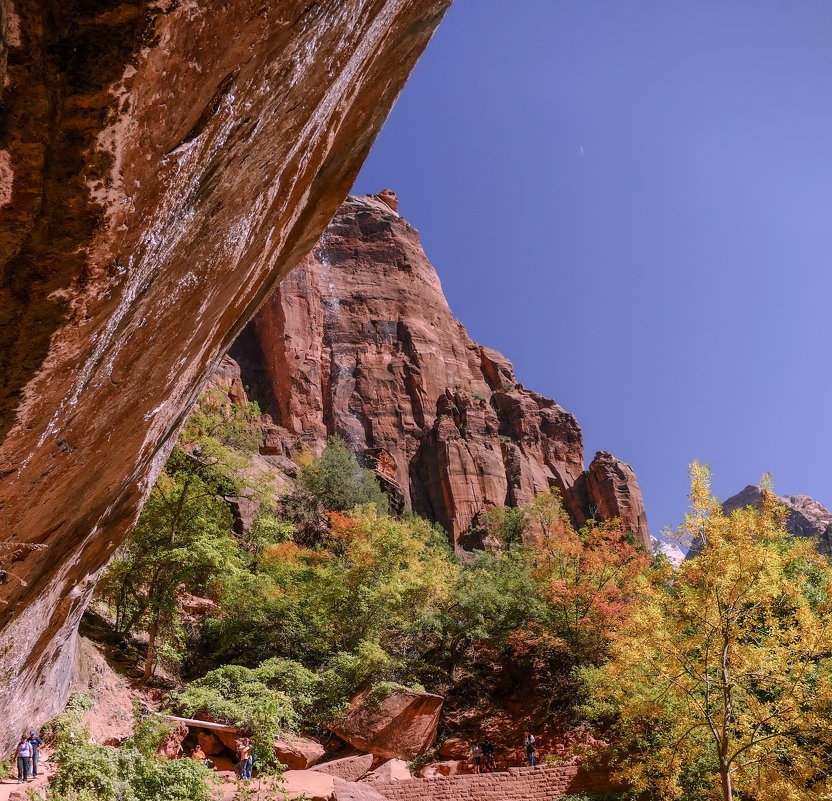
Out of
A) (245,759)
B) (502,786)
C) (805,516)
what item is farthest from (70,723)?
(805,516)

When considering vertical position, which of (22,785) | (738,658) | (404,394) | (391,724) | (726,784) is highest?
(404,394)

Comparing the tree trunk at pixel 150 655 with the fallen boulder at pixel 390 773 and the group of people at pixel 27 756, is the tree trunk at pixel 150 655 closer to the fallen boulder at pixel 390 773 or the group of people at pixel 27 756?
the group of people at pixel 27 756

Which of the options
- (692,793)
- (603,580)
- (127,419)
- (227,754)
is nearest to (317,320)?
(603,580)

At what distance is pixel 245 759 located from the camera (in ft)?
40.6

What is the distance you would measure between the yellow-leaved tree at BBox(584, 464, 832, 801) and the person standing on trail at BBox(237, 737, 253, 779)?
24.1 ft

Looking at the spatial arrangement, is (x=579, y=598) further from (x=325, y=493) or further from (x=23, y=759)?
(x=325, y=493)

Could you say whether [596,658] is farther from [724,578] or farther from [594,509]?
[594,509]

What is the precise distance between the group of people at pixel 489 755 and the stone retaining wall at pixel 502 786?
5.63 ft

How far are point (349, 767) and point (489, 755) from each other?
4174 millimetres

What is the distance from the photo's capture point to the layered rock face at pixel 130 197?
6.64ft

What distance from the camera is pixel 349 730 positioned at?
1619 cm

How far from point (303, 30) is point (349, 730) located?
17315 mm

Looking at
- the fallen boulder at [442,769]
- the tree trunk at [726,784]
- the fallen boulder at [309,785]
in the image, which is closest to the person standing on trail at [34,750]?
the fallen boulder at [309,785]

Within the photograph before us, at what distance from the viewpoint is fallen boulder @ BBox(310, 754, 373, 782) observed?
14820mm
